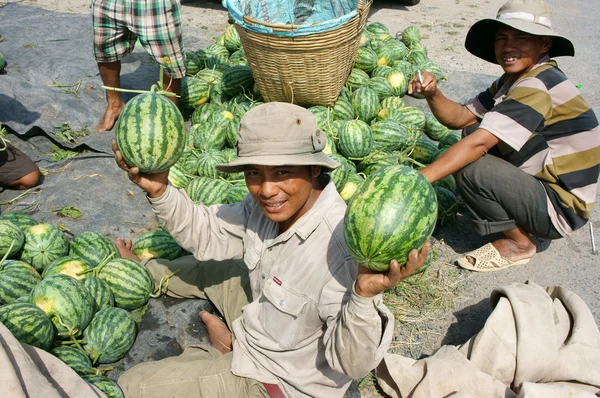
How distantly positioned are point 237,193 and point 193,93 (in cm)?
221

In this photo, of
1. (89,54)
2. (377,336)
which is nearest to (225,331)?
(377,336)

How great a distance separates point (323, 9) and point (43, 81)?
334 cm

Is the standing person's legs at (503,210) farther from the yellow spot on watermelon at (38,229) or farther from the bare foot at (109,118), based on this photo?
the bare foot at (109,118)

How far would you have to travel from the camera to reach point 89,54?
632cm

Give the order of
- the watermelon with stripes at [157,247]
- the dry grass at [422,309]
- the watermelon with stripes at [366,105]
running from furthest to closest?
1. the watermelon with stripes at [366,105]
2. the watermelon with stripes at [157,247]
3. the dry grass at [422,309]

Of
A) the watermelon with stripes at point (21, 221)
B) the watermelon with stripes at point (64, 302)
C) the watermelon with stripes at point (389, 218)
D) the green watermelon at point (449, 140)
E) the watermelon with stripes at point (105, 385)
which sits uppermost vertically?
the watermelon with stripes at point (389, 218)

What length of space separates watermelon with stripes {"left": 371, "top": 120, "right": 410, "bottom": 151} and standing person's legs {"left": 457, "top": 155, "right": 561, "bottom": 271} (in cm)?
109

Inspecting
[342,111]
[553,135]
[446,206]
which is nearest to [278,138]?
[553,135]

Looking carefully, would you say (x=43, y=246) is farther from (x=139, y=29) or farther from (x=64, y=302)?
(x=139, y=29)

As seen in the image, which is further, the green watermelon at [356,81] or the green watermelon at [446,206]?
the green watermelon at [356,81]

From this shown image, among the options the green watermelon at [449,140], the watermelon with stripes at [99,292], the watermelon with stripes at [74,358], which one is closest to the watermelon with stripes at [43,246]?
the watermelon with stripes at [99,292]

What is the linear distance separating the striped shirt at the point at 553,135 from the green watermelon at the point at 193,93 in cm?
321

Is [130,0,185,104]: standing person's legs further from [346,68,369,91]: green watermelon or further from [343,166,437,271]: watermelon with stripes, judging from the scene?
[343,166,437,271]: watermelon with stripes

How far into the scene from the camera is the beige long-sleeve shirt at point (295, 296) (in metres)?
1.86
